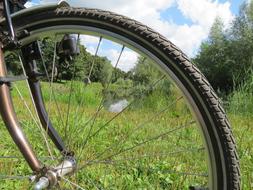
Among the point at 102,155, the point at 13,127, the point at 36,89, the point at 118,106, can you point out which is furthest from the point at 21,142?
the point at 102,155

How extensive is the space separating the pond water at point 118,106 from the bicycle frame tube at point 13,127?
1.55 feet

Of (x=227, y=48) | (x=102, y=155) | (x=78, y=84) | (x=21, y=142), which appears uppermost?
(x=227, y=48)

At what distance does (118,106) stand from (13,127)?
0.53 metres

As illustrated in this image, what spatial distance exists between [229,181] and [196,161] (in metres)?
1.76

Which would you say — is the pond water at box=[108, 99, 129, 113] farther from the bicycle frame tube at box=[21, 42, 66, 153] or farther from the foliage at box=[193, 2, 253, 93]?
the foliage at box=[193, 2, 253, 93]

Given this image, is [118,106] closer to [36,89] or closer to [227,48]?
[36,89]

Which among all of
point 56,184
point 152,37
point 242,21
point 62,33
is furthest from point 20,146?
point 242,21

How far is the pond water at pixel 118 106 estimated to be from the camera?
6.11ft

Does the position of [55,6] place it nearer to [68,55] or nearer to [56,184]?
[68,55]

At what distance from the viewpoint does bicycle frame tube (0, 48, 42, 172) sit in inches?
58.2

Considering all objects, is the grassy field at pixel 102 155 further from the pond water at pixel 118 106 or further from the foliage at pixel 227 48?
the foliage at pixel 227 48

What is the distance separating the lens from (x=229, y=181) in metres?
1.38

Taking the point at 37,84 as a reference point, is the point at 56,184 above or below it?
below

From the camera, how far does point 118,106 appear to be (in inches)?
74.9
